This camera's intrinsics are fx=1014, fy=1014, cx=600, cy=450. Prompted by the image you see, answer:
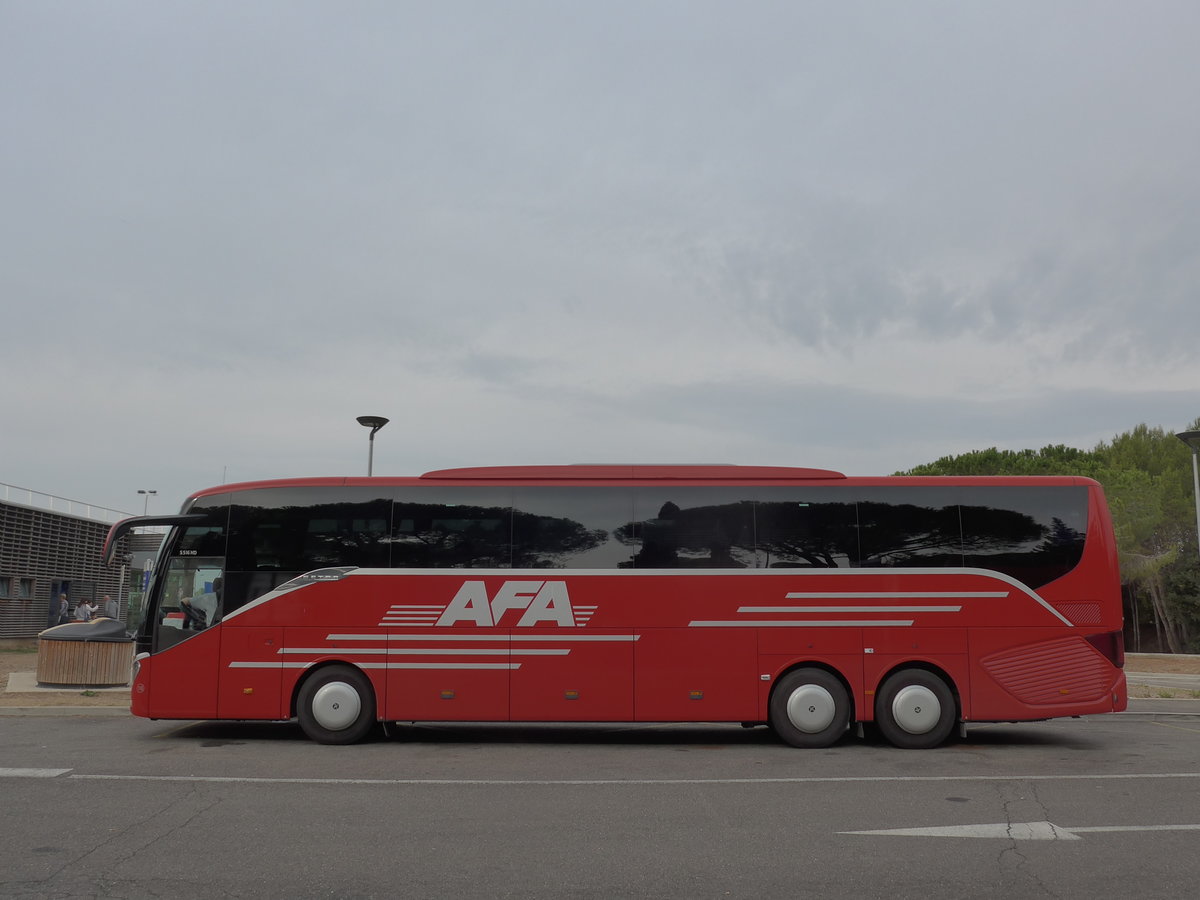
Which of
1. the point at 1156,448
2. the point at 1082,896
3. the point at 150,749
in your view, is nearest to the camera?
the point at 1082,896

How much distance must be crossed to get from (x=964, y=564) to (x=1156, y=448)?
157 feet

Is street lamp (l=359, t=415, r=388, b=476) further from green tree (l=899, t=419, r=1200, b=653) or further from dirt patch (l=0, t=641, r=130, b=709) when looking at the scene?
green tree (l=899, t=419, r=1200, b=653)

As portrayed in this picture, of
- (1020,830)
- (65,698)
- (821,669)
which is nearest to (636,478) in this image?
(821,669)

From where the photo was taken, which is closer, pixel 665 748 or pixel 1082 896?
pixel 1082 896

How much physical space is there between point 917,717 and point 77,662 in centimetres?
1352

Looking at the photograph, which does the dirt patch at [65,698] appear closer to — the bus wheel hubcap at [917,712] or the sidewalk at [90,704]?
the sidewalk at [90,704]

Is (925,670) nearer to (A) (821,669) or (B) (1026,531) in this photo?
(A) (821,669)

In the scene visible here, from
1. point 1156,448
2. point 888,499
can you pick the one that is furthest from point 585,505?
point 1156,448

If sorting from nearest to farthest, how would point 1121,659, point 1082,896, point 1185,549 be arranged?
1. point 1082,896
2. point 1121,659
3. point 1185,549

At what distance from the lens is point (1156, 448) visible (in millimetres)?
53031

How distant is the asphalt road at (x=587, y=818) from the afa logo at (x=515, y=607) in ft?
4.89

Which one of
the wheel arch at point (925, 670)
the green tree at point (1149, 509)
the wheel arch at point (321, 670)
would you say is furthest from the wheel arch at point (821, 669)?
the green tree at point (1149, 509)

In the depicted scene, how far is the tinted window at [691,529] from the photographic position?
12.1 m

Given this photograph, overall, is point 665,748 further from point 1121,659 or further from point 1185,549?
point 1185,549
